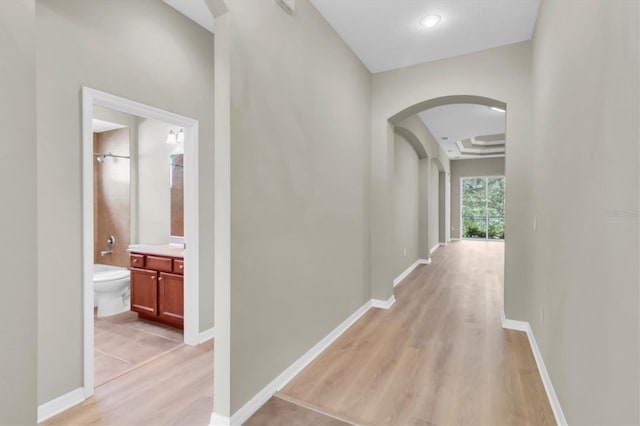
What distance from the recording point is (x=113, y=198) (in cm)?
460

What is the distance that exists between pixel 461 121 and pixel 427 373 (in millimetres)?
5200

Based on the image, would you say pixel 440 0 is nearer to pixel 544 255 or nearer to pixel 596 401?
pixel 544 255

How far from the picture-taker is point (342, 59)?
10.7 ft

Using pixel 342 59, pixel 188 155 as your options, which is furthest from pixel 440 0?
pixel 188 155

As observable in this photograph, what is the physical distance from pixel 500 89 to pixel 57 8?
12.4 ft

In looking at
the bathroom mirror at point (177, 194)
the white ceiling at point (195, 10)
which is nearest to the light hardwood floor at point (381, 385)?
the bathroom mirror at point (177, 194)

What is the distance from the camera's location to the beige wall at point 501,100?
325cm

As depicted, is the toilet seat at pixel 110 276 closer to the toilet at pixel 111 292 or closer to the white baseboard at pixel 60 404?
the toilet at pixel 111 292

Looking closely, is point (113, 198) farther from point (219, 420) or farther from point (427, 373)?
point (427, 373)

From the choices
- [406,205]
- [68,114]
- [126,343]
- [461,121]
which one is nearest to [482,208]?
[461,121]

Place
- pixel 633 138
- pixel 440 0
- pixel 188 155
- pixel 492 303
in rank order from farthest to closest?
pixel 492 303 → pixel 188 155 → pixel 440 0 → pixel 633 138

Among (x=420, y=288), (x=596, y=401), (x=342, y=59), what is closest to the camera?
(x=596, y=401)

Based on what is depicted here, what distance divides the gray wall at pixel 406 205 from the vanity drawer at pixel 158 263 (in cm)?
338

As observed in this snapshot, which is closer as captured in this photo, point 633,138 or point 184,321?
point 633,138
